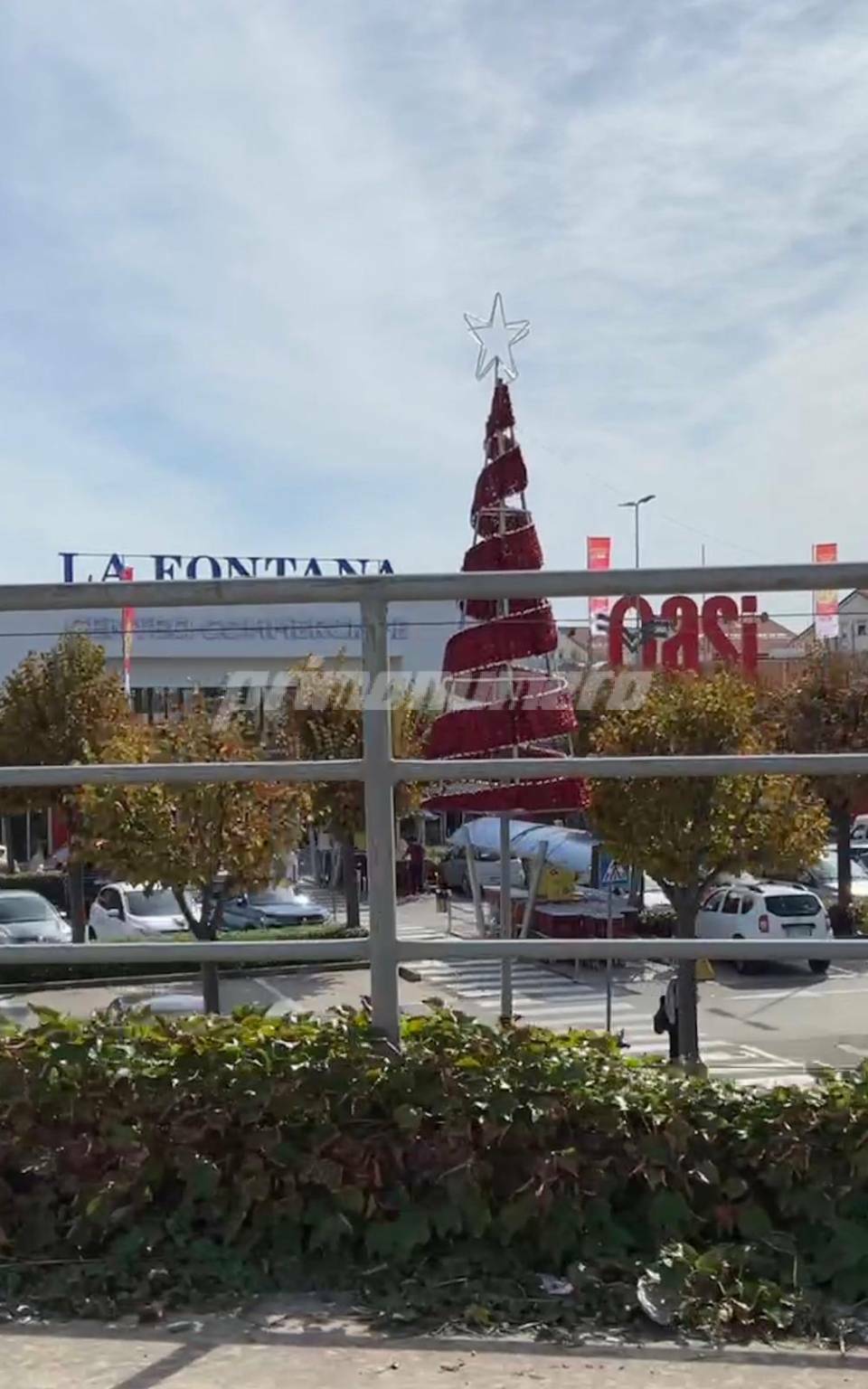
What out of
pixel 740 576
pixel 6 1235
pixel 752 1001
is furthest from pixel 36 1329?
pixel 740 576

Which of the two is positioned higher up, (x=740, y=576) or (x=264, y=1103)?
(x=740, y=576)

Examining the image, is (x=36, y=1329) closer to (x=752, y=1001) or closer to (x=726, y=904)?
(x=752, y=1001)

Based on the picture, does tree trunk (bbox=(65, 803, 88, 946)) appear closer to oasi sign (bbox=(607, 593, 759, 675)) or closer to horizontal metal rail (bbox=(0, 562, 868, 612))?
oasi sign (bbox=(607, 593, 759, 675))

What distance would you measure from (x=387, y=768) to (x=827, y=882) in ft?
36.4

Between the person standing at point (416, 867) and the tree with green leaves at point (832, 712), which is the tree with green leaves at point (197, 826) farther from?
the tree with green leaves at point (832, 712)

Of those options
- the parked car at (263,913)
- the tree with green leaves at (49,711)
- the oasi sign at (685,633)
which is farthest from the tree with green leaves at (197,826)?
the tree with green leaves at (49,711)

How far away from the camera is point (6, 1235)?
11.5ft

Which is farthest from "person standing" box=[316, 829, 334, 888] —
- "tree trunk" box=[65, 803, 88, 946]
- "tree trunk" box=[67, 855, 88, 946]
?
"tree trunk" box=[65, 803, 88, 946]

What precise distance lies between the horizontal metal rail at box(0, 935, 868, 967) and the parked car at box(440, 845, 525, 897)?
468mm

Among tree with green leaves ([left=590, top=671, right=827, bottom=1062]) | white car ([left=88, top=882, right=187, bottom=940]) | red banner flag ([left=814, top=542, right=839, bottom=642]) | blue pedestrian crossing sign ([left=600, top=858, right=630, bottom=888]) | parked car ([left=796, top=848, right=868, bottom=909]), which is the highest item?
red banner flag ([left=814, top=542, right=839, bottom=642])

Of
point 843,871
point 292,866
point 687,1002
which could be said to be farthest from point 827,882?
point 687,1002

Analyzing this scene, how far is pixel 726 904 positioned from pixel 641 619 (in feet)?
3.14

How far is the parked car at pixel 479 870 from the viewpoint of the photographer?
4215 mm

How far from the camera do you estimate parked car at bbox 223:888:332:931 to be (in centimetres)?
721
